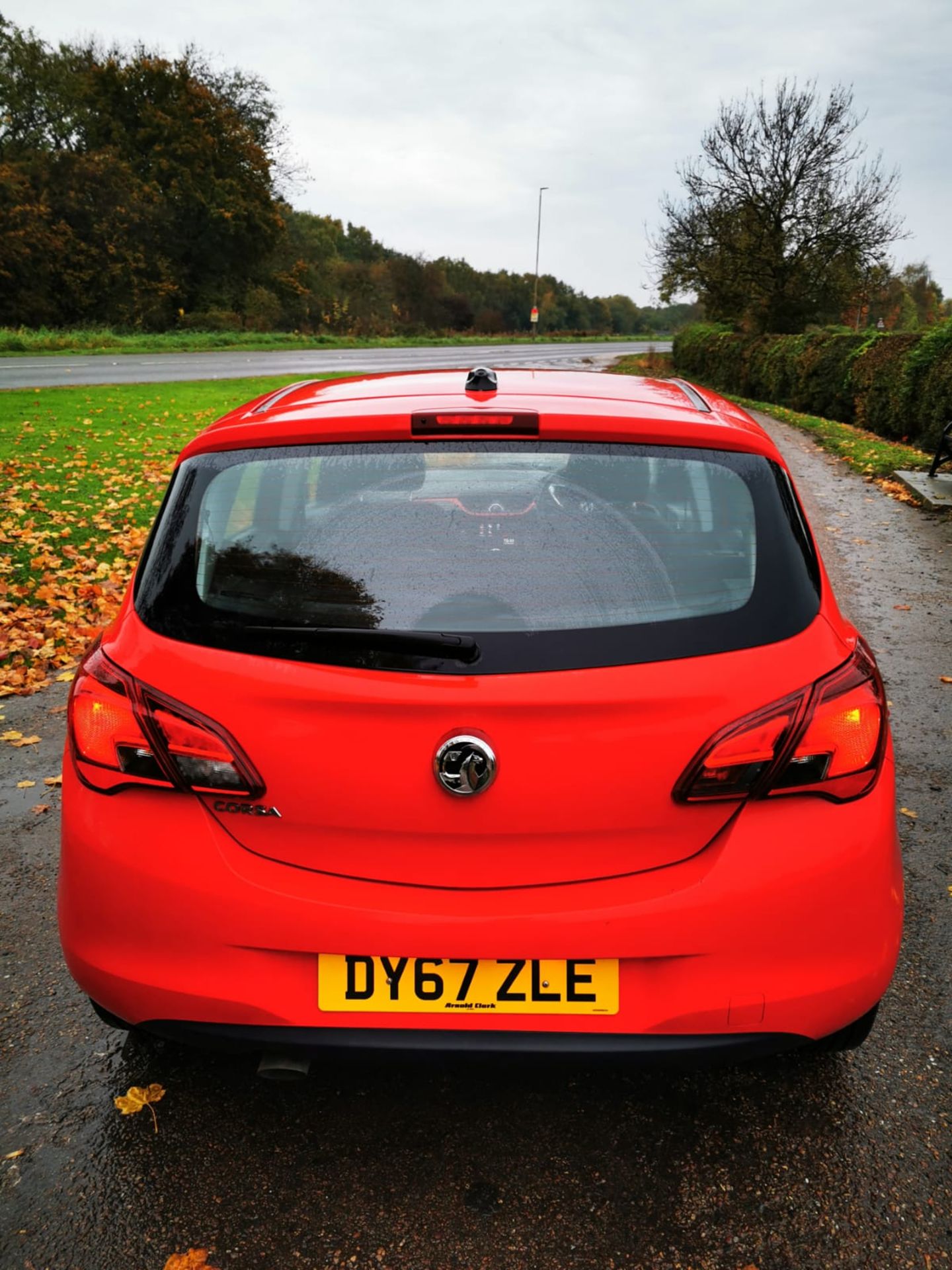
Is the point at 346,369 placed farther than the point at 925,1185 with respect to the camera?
Yes

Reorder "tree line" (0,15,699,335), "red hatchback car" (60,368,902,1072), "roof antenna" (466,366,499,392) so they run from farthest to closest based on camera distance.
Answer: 1. "tree line" (0,15,699,335)
2. "roof antenna" (466,366,499,392)
3. "red hatchback car" (60,368,902,1072)

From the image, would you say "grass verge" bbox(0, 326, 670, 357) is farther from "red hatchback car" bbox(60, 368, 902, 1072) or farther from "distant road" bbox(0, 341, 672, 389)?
"red hatchback car" bbox(60, 368, 902, 1072)

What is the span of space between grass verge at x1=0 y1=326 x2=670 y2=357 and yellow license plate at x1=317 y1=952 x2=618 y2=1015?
98.8 feet

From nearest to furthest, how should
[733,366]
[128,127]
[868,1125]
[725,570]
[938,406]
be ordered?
[725,570]
[868,1125]
[938,406]
[733,366]
[128,127]

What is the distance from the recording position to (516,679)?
1.97 m

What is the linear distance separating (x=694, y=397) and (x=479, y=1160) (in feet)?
6.26

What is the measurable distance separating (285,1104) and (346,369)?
88.1 ft

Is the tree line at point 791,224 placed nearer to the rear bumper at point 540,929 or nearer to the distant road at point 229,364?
the distant road at point 229,364

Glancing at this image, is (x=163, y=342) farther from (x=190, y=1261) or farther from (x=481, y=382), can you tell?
(x=190, y=1261)

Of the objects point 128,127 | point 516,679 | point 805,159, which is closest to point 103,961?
point 516,679

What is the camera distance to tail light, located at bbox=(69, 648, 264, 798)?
203 cm

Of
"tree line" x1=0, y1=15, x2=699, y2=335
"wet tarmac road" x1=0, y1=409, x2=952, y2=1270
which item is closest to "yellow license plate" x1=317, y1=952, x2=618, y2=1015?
"wet tarmac road" x1=0, y1=409, x2=952, y2=1270

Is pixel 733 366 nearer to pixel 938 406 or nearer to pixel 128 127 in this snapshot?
pixel 938 406

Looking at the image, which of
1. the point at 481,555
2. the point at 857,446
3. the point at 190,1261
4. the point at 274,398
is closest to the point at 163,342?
the point at 857,446
